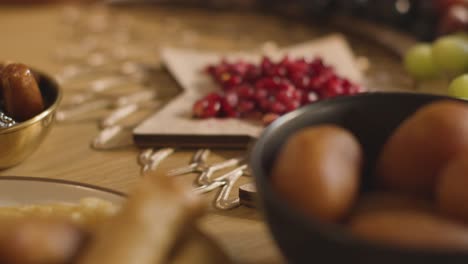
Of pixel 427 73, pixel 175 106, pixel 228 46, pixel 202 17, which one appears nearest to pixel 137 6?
pixel 202 17

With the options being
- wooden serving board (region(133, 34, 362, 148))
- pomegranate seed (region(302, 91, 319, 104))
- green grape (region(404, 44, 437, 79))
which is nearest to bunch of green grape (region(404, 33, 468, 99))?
green grape (region(404, 44, 437, 79))

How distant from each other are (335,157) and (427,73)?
0.79 meters

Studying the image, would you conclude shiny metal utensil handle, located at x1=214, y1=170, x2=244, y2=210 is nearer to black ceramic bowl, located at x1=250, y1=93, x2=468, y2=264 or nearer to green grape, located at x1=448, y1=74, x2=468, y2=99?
black ceramic bowl, located at x1=250, y1=93, x2=468, y2=264

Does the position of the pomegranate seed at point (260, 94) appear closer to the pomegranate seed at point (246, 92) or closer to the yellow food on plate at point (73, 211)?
the pomegranate seed at point (246, 92)

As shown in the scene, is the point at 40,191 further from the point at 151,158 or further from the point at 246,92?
the point at 246,92

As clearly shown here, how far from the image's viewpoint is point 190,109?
3.63ft

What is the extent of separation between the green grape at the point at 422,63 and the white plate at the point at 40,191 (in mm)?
802

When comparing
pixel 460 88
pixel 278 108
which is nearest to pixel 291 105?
pixel 278 108

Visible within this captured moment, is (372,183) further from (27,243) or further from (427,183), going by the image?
(27,243)

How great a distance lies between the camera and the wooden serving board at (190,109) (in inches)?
38.9

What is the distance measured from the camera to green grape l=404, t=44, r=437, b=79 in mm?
1212

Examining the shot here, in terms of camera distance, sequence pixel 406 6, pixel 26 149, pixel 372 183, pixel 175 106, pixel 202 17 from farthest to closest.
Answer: pixel 202 17
pixel 406 6
pixel 175 106
pixel 26 149
pixel 372 183

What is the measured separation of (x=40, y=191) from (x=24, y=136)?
0.54 ft

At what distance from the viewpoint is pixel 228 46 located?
1.58 m
